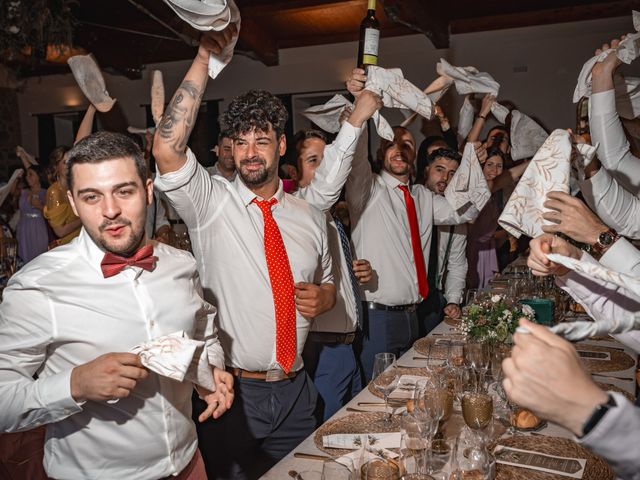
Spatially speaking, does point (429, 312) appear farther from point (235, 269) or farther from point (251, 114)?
point (251, 114)

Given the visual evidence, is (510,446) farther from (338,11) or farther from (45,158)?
(45,158)

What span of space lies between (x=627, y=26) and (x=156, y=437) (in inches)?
300

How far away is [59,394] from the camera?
1387 millimetres

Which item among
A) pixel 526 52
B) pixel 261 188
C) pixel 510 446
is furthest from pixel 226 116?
pixel 526 52

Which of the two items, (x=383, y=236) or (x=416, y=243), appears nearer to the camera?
(x=383, y=236)

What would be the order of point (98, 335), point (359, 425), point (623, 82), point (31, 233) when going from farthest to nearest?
point (31, 233), point (623, 82), point (359, 425), point (98, 335)

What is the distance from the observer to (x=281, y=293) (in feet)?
7.32

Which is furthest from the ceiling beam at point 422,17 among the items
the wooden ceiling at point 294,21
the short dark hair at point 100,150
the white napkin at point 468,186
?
the short dark hair at point 100,150

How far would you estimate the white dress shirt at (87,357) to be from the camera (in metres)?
1.42

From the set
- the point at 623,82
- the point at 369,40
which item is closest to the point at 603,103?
the point at 623,82

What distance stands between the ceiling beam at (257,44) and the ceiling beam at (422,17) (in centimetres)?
225

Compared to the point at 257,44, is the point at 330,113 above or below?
below

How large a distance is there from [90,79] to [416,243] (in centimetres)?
205

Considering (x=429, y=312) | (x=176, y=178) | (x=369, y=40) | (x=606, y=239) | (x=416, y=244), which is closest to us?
(x=606, y=239)
